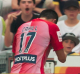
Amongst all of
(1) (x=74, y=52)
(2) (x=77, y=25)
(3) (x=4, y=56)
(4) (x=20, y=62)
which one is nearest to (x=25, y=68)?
(4) (x=20, y=62)

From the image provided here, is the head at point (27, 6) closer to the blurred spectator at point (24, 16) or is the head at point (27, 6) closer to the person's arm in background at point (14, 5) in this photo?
the blurred spectator at point (24, 16)

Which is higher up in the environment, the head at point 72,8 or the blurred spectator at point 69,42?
the head at point 72,8

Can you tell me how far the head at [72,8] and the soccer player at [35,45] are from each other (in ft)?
8.25

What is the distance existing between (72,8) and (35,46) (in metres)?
2.75

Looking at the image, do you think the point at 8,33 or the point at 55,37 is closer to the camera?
the point at 55,37

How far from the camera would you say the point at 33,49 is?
2.79 meters

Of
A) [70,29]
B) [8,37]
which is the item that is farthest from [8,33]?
[70,29]

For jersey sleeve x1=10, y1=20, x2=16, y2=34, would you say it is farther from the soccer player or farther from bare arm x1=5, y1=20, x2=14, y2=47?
the soccer player

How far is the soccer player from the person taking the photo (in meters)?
2.76

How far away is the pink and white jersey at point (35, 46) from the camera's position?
2.76 metres

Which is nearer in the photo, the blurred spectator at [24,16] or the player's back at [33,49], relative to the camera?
the player's back at [33,49]

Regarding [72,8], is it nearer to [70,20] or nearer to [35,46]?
[70,20]

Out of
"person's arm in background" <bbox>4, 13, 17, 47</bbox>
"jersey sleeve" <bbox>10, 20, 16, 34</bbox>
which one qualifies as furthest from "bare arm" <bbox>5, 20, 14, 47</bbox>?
"jersey sleeve" <bbox>10, 20, 16, 34</bbox>

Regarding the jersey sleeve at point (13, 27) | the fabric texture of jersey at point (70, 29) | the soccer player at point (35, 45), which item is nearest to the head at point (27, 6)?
the jersey sleeve at point (13, 27)
